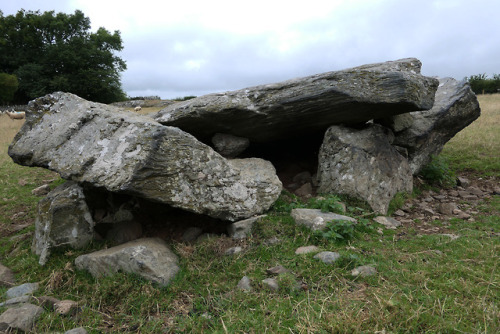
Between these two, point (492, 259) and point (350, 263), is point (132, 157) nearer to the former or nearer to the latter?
point (350, 263)

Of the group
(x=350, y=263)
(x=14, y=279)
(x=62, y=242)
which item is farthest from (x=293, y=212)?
(x=14, y=279)

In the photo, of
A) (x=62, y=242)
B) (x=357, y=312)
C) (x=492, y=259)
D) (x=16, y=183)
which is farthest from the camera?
(x=16, y=183)

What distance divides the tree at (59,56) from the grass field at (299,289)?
130ft

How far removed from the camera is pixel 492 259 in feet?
14.6

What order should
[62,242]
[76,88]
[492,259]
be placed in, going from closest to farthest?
[492,259]
[62,242]
[76,88]

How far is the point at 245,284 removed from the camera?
14.2 ft

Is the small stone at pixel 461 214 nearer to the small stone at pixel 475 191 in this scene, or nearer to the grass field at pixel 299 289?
the grass field at pixel 299 289

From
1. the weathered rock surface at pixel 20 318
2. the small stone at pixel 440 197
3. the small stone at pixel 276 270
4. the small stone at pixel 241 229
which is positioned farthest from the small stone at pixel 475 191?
the weathered rock surface at pixel 20 318

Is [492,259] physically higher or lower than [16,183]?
lower

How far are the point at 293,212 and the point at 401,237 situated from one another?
5.68 ft

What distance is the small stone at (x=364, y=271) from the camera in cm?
429

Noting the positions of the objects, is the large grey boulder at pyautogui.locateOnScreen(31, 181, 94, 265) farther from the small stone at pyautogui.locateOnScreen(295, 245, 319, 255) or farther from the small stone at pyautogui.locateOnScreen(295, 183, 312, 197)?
the small stone at pyautogui.locateOnScreen(295, 183, 312, 197)

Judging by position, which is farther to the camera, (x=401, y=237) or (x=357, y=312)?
(x=401, y=237)

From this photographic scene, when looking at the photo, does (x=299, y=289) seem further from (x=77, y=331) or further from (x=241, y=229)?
(x=77, y=331)
